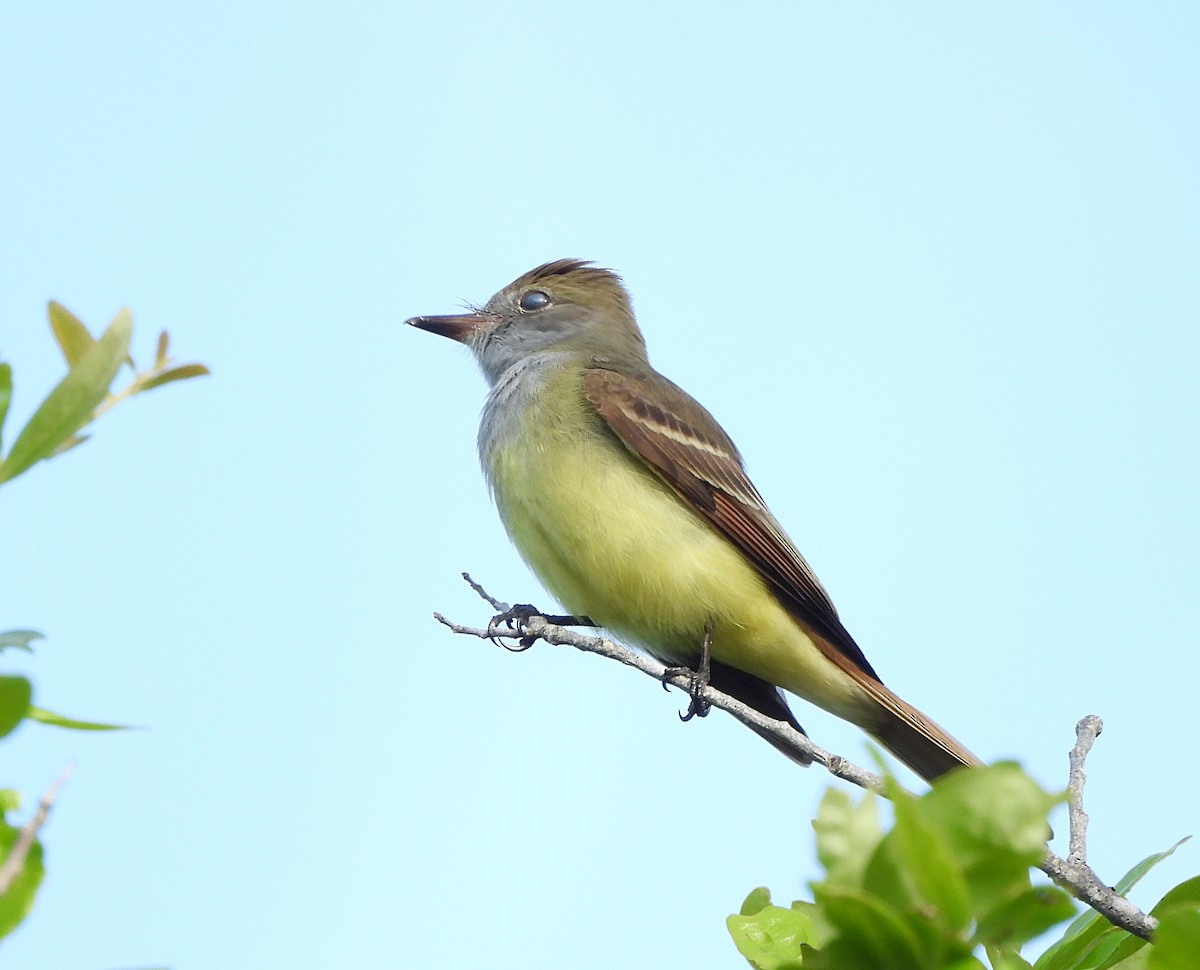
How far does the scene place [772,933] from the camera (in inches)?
83.6

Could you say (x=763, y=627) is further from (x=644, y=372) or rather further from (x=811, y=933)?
(x=811, y=933)

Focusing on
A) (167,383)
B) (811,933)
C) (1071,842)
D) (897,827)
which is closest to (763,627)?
(1071,842)

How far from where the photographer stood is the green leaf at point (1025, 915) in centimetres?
133

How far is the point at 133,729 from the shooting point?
150cm

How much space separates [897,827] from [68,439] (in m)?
1.05

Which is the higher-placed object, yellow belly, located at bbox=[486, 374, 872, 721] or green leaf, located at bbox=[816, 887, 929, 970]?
yellow belly, located at bbox=[486, 374, 872, 721]

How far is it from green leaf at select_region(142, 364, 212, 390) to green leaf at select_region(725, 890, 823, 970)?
3.77 ft

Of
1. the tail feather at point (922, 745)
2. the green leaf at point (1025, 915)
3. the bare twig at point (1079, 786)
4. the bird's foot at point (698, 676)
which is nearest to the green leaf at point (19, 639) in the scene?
the green leaf at point (1025, 915)

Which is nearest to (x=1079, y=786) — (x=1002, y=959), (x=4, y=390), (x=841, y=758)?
(x=841, y=758)

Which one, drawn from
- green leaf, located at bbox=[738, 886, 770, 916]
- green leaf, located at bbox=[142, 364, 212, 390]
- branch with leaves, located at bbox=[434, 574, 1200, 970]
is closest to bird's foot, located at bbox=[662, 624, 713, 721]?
branch with leaves, located at bbox=[434, 574, 1200, 970]

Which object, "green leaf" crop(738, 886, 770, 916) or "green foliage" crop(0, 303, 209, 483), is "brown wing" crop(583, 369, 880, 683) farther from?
"green foliage" crop(0, 303, 209, 483)

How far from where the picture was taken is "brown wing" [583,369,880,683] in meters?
5.93

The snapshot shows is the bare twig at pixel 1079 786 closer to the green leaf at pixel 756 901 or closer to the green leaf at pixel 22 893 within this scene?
the green leaf at pixel 756 901

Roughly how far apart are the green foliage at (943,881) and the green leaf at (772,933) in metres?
0.67
